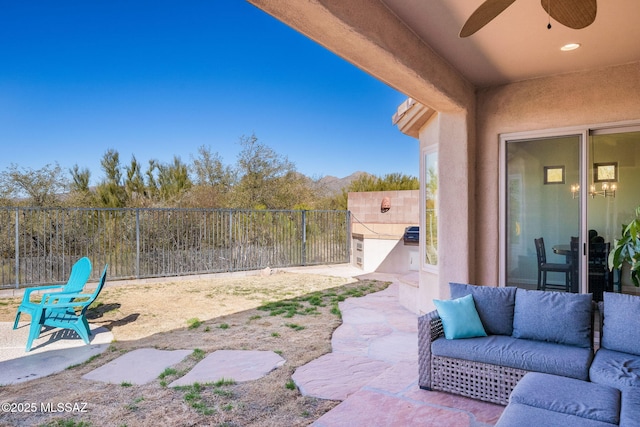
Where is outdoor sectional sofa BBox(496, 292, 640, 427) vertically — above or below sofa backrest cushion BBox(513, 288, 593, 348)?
below

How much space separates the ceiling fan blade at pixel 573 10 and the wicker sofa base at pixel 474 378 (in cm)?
216

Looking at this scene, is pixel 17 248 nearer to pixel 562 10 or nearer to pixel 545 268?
pixel 545 268

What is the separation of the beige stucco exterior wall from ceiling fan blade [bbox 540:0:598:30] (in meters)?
2.64

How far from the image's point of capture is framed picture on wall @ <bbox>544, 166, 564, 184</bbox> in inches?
185

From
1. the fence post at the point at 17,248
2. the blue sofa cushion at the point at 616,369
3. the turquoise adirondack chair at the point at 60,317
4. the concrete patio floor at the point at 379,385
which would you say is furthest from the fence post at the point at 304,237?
the blue sofa cushion at the point at 616,369

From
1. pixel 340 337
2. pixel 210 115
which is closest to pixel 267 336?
pixel 340 337

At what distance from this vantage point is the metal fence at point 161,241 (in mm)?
7770

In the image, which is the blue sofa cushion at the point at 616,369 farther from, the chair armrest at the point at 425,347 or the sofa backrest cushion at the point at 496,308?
the chair armrest at the point at 425,347

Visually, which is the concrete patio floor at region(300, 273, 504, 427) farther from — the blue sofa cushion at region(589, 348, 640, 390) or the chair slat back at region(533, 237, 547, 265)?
the chair slat back at region(533, 237, 547, 265)

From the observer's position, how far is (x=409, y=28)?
3.42m

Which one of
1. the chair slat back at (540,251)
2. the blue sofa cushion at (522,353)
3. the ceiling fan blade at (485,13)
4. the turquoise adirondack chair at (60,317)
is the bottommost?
the turquoise adirondack chair at (60,317)

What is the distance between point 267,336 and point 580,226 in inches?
149

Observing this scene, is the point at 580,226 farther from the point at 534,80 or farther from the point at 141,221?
the point at 141,221

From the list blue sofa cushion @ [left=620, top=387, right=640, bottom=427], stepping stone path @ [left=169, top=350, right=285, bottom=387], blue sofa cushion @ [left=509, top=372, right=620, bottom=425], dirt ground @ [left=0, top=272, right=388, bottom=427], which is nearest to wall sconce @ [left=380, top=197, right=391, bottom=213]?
dirt ground @ [left=0, top=272, right=388, bottom=427]
